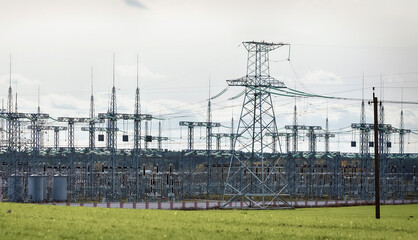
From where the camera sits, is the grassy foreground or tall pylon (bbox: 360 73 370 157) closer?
the grassy foreground

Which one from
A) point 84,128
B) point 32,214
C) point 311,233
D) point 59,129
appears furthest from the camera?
point 59,129

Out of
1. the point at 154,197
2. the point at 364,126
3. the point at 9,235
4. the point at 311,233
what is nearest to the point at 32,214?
the point at 9,235

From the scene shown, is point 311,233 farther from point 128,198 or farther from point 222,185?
point 222,185

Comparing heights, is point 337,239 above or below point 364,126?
below

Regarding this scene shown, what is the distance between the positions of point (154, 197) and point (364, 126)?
27.0 m

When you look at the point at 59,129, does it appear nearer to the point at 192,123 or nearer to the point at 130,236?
the point at 192,123

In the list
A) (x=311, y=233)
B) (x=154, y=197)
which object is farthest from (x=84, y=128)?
(x=311, y=233)

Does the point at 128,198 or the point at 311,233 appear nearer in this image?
the point at 311,233

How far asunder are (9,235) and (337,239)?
10.9 meters

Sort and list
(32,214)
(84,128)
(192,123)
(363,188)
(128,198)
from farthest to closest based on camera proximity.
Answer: (84,128) → (192,123) → (363,188) → (128,198) → (32,214)

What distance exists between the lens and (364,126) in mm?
79812

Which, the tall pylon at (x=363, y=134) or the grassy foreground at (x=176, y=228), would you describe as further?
the tall pylon at (x=363, y=134)

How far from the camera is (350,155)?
306 feet

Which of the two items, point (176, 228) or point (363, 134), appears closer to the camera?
point (176, 228)
